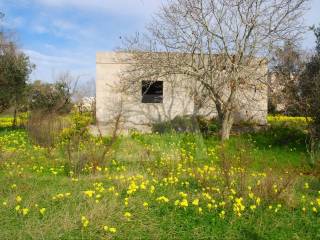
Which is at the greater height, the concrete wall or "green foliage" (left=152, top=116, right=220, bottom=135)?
the concrete wall

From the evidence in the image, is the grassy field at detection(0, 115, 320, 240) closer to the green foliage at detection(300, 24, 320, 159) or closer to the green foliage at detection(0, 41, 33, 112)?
the green foliage at detection(300, 24, 320, 159)

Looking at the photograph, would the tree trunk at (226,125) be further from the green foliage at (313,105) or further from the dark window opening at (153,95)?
the dark window opening at (153,95)

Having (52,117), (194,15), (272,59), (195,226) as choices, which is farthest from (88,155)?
(272,59)

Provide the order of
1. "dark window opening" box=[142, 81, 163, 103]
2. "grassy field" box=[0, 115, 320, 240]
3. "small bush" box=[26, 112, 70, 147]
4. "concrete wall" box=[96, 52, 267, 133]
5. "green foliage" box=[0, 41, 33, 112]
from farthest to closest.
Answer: "green foliage" box=[0, 41, 33, 112] → "dark window opening" box=[142, 81, 163, 103] → "concrete wall" box=[96, 52, 267, 133] → "small bush" box=[26, 112, 70, 147] → "grassy field" box=[0, 115, 320, 240]

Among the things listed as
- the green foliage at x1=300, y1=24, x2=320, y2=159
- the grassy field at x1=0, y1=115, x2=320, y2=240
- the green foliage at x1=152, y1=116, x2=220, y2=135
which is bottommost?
the grassy field at x1=0, y1=115, x2=320, y2=240

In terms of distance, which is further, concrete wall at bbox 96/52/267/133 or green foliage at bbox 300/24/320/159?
concrete wall at bbox 96/52/267/133

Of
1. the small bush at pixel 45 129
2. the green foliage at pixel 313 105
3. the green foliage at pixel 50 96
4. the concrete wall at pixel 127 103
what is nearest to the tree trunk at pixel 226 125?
the green foliage at pixel 313 105

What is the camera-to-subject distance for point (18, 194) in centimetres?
563

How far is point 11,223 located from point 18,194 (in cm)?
101

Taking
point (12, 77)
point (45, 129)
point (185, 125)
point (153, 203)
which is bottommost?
point (153, 203)

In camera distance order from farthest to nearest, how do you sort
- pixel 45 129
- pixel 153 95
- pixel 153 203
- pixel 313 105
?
pixel 153 95 → pixel 45 129 → pixel 313 105 → pixel 153 203

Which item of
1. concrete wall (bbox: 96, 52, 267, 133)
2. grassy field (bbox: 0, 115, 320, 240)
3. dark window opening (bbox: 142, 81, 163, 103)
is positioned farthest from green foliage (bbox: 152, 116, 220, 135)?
grassy field (bbox: 0, 115, 320, 240)

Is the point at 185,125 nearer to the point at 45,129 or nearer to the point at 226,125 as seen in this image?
the point at 226,125

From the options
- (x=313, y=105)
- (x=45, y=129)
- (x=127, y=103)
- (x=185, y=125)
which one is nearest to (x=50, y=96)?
(x=127, y=103)
